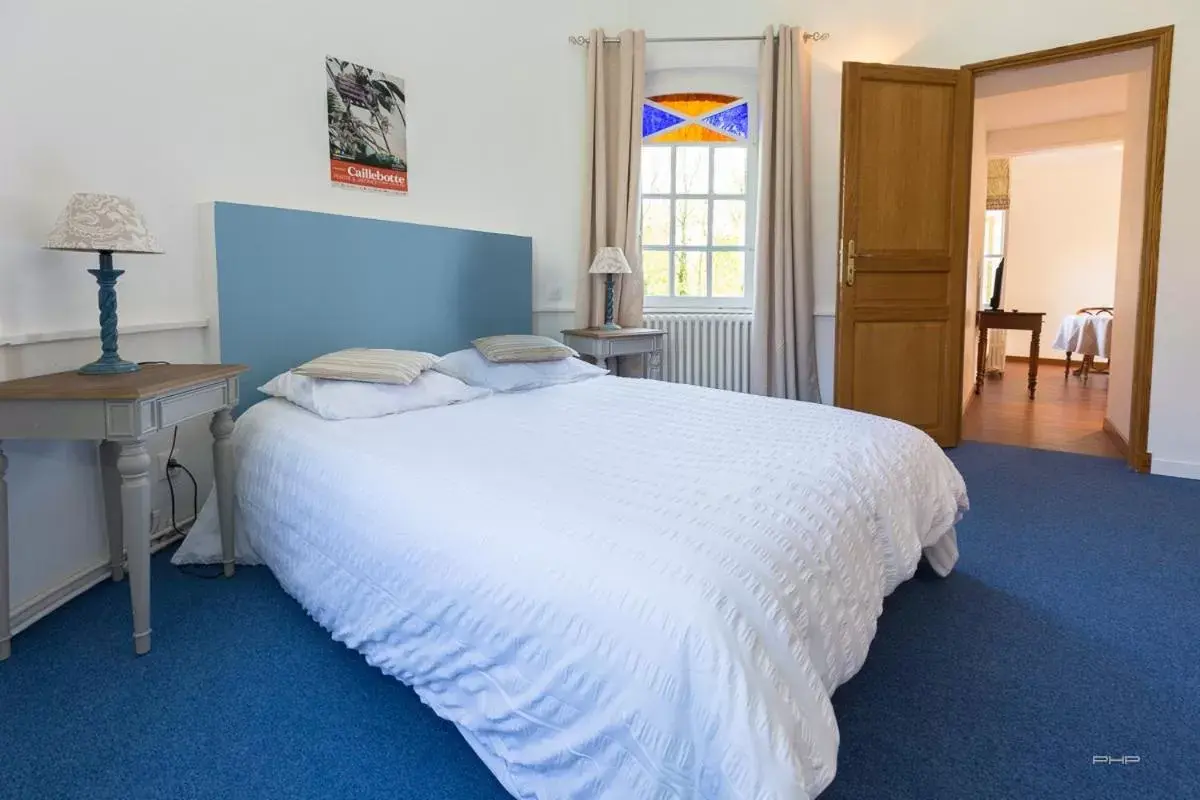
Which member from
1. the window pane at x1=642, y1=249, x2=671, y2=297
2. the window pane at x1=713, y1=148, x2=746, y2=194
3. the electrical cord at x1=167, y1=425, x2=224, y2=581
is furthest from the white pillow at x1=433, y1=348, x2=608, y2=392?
the window pane at x1=713, y1=148, x2=746, y2=194

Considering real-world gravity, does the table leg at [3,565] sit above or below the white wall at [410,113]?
below

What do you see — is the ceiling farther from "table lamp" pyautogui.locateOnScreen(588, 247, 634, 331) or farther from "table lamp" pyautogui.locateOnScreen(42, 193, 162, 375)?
"table lamp" pyautogui.locateOnScreen(42, 193, 162, 375)

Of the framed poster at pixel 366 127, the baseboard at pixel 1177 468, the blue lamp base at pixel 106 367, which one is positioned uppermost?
the framed poster at pixel 366 127

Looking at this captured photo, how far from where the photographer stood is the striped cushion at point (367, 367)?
8.44ft

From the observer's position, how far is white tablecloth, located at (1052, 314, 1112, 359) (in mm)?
7223

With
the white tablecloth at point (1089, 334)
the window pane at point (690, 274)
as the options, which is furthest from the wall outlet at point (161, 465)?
the white tablecloth at point (1089, 334)

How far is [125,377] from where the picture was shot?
2.01 m

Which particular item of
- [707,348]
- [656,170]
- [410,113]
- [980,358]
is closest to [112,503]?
[410,113]

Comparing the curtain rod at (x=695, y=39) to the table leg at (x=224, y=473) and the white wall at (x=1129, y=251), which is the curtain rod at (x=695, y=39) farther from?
the table leg at (x=224, y=473)

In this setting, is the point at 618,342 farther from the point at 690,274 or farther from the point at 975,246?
the point at 975,246

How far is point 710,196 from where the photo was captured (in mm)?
4625

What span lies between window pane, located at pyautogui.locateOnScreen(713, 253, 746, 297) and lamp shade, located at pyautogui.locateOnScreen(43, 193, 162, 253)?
10.9 ft

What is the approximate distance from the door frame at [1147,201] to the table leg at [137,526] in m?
4.32

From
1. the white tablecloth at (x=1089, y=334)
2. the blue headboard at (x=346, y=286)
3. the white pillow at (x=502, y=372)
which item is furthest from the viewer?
the white tablecloth at (x=1089, y=334)
